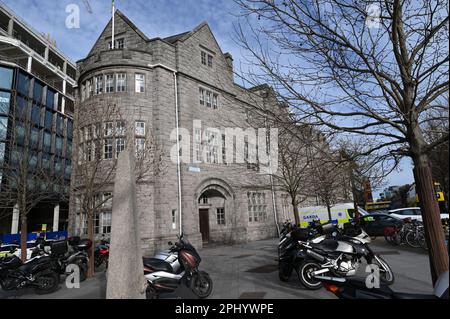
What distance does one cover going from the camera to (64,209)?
145 feet

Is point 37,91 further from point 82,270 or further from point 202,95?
point 82,270

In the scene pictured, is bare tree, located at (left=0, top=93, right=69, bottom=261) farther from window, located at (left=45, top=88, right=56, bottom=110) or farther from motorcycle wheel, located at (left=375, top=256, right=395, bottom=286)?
window, located at (left=45, top=88, right=56, bottom=110)

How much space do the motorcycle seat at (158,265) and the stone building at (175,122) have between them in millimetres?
8073

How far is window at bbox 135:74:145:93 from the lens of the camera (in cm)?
1678

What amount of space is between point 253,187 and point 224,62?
32.5ft

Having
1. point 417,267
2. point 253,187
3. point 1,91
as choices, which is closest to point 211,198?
point 253,187

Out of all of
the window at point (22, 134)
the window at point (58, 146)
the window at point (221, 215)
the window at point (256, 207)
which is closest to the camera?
the window at point (22, 134)

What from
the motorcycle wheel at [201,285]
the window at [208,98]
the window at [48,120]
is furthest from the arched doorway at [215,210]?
the window at [48,120]

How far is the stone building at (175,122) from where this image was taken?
1541cm

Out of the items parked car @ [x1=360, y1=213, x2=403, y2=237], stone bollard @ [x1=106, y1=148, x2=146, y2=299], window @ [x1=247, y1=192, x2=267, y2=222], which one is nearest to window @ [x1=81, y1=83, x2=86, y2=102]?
window @ [x1=247, y1=192, x2=267, y2=222]

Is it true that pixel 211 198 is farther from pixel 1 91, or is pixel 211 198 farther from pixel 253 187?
pixel 1 91

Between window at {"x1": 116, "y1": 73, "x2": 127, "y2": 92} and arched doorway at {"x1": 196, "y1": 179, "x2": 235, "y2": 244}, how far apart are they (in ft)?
26.1

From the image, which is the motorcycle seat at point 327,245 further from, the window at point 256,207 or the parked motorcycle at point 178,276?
the window at point 256,207
